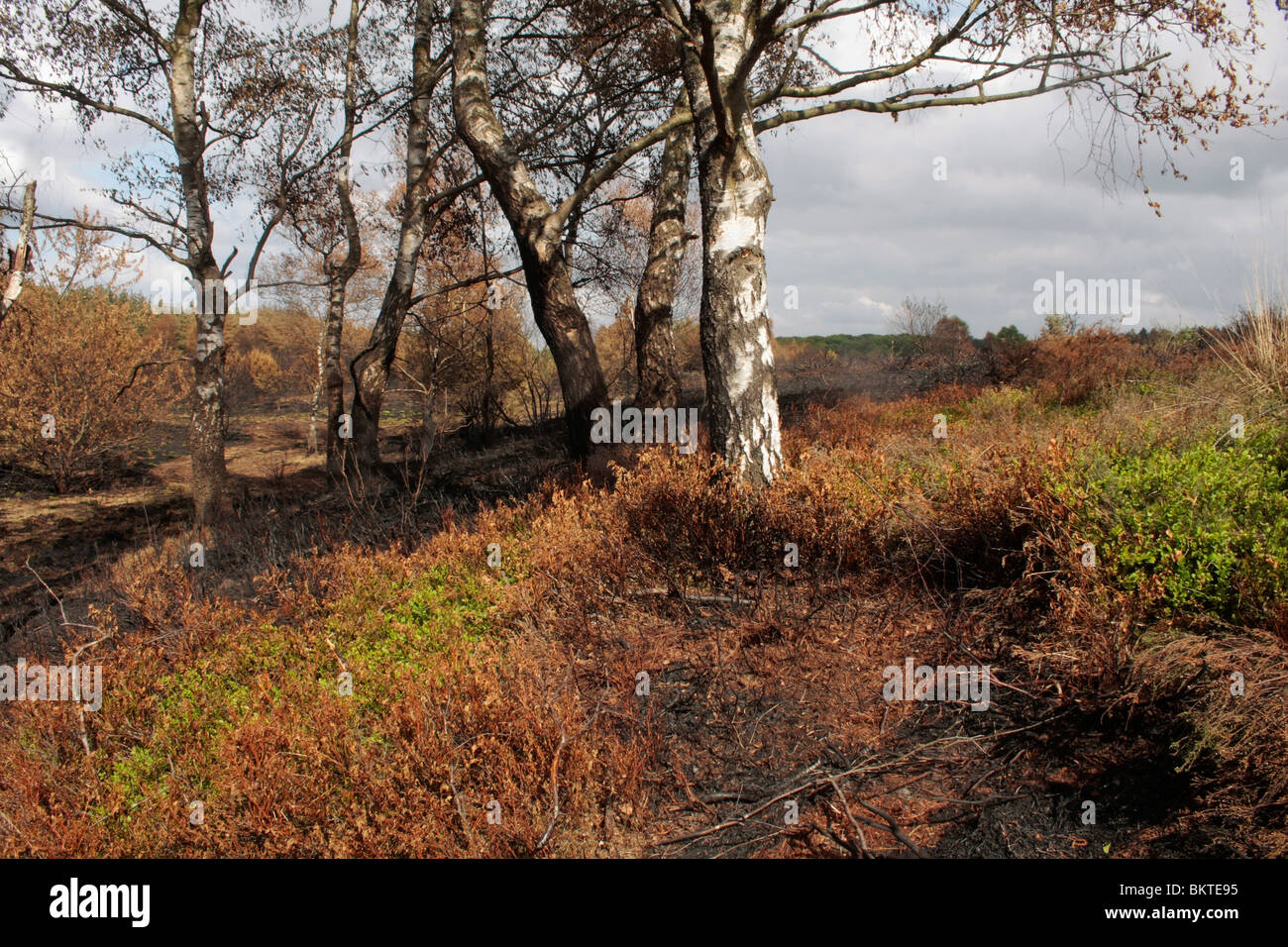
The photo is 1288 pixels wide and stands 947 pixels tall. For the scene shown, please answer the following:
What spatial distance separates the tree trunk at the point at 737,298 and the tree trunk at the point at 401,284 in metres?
6.36

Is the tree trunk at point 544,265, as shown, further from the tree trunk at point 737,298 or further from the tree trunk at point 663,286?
the tree trunk at point 737,298

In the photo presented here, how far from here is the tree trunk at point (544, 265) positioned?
714cm

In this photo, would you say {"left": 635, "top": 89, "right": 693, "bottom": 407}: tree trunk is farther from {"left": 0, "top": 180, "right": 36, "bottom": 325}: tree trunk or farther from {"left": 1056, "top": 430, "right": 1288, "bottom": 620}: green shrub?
{"left": 0, "top": 180, "right": 36, "bottom": 325}: tree trunk

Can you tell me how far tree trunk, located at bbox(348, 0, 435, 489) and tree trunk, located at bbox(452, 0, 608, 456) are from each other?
3440mm

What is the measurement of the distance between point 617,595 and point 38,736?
10.4 ft

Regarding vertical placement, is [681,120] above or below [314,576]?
above

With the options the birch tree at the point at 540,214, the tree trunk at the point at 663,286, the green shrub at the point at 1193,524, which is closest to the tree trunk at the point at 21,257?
the birch tree at the point at 540,214

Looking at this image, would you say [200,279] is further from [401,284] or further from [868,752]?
[868,752]

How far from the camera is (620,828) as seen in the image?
2822 mm

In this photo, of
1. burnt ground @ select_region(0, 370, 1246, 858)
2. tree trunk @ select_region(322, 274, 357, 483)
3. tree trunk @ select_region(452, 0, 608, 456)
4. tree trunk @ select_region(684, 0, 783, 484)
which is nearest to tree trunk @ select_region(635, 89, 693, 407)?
tree trunk @ select_region(452, 0, 608, 456)

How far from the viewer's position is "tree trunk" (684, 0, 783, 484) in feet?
16.8

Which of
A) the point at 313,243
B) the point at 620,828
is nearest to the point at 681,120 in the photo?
the point at 620,828

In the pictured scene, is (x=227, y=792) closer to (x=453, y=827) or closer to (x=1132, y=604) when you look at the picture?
(x=453, y=827)

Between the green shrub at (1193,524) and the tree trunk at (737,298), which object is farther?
the tree trunk at (737,298)
